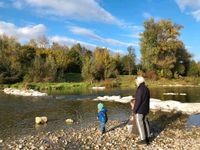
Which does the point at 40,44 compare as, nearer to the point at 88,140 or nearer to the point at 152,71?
the point at 152,71

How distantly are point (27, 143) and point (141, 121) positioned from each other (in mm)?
5219

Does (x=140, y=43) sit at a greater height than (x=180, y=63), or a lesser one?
greater

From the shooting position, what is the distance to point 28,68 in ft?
196

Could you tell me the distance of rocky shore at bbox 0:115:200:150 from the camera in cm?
1057

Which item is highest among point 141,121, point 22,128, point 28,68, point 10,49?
point 10,49

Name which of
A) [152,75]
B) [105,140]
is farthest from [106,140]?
[152,75]

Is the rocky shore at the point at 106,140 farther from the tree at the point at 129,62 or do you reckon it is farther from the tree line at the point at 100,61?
the tree at the point at 129,62

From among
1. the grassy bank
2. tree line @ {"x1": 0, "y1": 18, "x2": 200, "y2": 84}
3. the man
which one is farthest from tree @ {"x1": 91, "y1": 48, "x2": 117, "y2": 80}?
the man

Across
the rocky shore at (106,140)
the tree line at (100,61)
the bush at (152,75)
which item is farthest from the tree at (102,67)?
the rocky shore at (106,140)

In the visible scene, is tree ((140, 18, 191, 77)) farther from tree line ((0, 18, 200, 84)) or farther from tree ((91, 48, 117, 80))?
tree ((91, 48, 117, 80))

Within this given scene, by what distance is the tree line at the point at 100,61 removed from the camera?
59.2 meters

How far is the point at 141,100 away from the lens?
34.9 feet

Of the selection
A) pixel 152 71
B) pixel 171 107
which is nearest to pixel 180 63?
pixel 152 71

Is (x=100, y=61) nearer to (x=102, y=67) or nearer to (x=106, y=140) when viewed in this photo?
(x=102, y=67)
